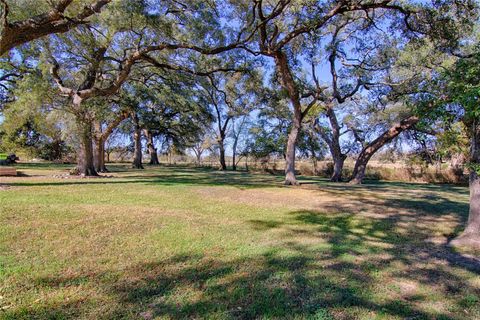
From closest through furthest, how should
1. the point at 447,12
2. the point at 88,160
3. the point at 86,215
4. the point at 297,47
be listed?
the point at 86,215
the point at 447,12
the point at 297,47
the point at 88,160

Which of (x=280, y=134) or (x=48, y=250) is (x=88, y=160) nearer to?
(x=48, y=250)

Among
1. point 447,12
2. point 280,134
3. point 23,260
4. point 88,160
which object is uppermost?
point 447,12

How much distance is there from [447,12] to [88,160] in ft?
47.5

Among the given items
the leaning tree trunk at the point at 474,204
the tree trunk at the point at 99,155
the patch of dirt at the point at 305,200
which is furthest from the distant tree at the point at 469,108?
the tree trunk at the point at 99,155

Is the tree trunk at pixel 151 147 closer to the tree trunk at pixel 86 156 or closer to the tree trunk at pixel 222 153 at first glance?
the tree trunk at pixel 222 153

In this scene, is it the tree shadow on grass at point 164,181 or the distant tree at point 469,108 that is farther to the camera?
the tree shadow on grass at point 164,181

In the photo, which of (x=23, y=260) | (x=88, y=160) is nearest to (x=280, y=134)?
(x=88, y=160)

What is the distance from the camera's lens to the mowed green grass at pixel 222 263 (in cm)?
302

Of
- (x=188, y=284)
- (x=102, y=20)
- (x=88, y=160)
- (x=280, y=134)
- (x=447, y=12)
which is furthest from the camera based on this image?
(x=280, y=134)

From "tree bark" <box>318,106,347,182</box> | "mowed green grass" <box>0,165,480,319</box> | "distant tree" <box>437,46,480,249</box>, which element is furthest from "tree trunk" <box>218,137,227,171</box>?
"distant tree" <box>437,46,480,249</box>

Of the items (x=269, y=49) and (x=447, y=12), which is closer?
(x=447, y=12)

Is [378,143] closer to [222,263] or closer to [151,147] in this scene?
[222,263]

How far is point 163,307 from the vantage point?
2977 mm

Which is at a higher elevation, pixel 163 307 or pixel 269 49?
pixel 269 49
